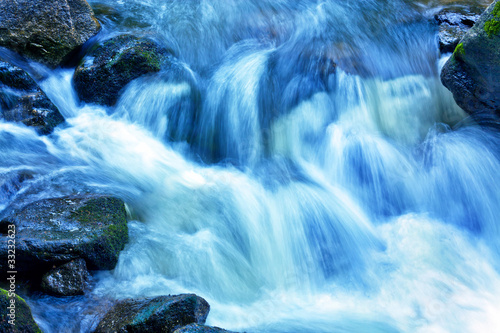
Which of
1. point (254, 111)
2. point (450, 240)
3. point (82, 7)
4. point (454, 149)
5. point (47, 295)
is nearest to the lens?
point (47, 295)

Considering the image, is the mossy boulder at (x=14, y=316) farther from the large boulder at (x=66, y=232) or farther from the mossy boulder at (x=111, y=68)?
the mossy boulder at (x=111, y=68)

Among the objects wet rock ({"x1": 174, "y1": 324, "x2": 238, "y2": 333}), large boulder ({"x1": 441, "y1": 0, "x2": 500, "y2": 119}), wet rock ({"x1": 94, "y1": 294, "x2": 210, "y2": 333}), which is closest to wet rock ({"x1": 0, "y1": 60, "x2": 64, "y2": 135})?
wet rock ({"x1": 94, "y1": 294, "x2": 210, "y2": 333})

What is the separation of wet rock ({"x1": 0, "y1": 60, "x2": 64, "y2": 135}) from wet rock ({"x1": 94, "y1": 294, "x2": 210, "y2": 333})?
3223 mm

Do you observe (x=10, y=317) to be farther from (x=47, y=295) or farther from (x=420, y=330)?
(x=420, y=330)

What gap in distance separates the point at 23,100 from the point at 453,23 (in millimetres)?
6799

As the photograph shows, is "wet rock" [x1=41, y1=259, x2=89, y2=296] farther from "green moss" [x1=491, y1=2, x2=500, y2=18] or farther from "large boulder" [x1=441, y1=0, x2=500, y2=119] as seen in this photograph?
"green moss" [x1=491, y1=2, x2=500, y2=18]

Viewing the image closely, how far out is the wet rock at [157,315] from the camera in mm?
3410

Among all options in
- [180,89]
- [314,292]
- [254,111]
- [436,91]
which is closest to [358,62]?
[436,91]

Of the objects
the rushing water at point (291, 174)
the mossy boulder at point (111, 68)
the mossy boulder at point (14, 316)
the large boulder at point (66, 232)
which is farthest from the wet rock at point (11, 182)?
the mossy boulder at point (14, 316)

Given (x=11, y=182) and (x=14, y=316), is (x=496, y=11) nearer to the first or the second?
(x=14, y=316)

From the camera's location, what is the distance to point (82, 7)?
21.7 feet

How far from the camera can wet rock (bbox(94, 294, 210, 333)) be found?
3410 mm

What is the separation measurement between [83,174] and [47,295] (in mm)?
1868

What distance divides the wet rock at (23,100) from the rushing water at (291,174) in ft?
0.57
